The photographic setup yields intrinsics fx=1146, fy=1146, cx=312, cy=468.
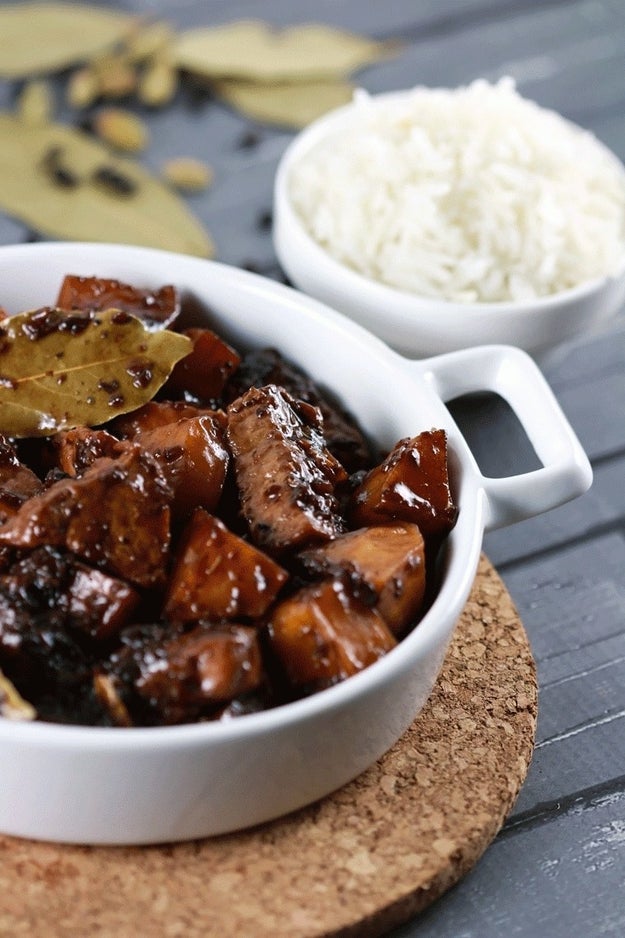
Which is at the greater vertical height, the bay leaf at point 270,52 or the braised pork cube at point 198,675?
the braised pork cube at point 198,675

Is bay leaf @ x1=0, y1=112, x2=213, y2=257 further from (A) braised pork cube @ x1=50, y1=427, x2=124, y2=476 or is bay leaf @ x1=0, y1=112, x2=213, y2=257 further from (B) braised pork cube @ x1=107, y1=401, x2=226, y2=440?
(A) braised pork cube @ x1=50, y1=427, x2=124, y2=476

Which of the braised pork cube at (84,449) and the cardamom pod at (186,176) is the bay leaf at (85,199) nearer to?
the cardamom pod at (186,176)

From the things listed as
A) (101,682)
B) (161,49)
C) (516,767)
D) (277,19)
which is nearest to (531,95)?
(277,19)

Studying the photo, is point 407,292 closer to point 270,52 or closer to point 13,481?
point 13,481

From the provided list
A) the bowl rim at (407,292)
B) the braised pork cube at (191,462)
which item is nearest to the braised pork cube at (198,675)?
the braised pork cube at (191,462)

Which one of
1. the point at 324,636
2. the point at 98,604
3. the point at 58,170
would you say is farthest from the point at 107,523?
the point at 58,170

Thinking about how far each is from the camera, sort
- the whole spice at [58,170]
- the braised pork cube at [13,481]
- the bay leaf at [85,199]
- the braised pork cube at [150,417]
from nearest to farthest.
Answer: the braised pork cube at [13,481], the braised pork cube at [150,417], the bay leaf at [85,199], the whole spice at [58,170]
